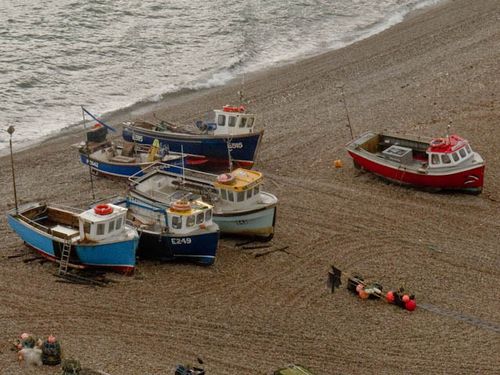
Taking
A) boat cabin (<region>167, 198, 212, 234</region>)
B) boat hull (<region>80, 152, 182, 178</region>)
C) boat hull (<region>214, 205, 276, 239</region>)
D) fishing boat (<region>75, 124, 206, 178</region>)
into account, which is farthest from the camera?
fishing boat (<region>75, 124, 206, 178</region>)

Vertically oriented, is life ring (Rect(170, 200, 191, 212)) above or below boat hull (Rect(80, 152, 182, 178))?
above

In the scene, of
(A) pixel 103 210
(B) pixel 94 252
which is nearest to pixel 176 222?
(A) pixel 103 210

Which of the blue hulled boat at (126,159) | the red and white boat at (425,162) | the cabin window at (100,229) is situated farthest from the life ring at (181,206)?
the red and white boat at (425,162)

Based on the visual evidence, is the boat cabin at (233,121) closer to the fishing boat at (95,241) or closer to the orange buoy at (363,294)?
the fishing boat at (95,241)

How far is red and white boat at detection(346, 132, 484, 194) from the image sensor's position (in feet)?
104

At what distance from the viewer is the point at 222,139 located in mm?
34719

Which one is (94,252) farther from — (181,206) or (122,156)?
(122,156)

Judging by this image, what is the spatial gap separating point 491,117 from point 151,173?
54.0ft

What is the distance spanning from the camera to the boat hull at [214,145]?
113 feet

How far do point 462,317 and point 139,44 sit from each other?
40.3m

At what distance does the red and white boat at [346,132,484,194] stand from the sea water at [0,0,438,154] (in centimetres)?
1740

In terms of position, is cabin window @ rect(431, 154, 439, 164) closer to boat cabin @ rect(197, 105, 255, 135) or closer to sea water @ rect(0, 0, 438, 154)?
boat cabin @ rect(197, 105, 255, 135)

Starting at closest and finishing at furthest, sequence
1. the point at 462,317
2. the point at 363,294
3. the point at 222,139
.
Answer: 1. the point at 462,317
2. the point at 363,294
3. the point at 222,139

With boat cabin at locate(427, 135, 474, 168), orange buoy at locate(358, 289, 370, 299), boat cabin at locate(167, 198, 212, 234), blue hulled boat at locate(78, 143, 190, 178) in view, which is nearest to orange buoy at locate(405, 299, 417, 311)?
orange buoy at locate(358, 289, 370, 299)
